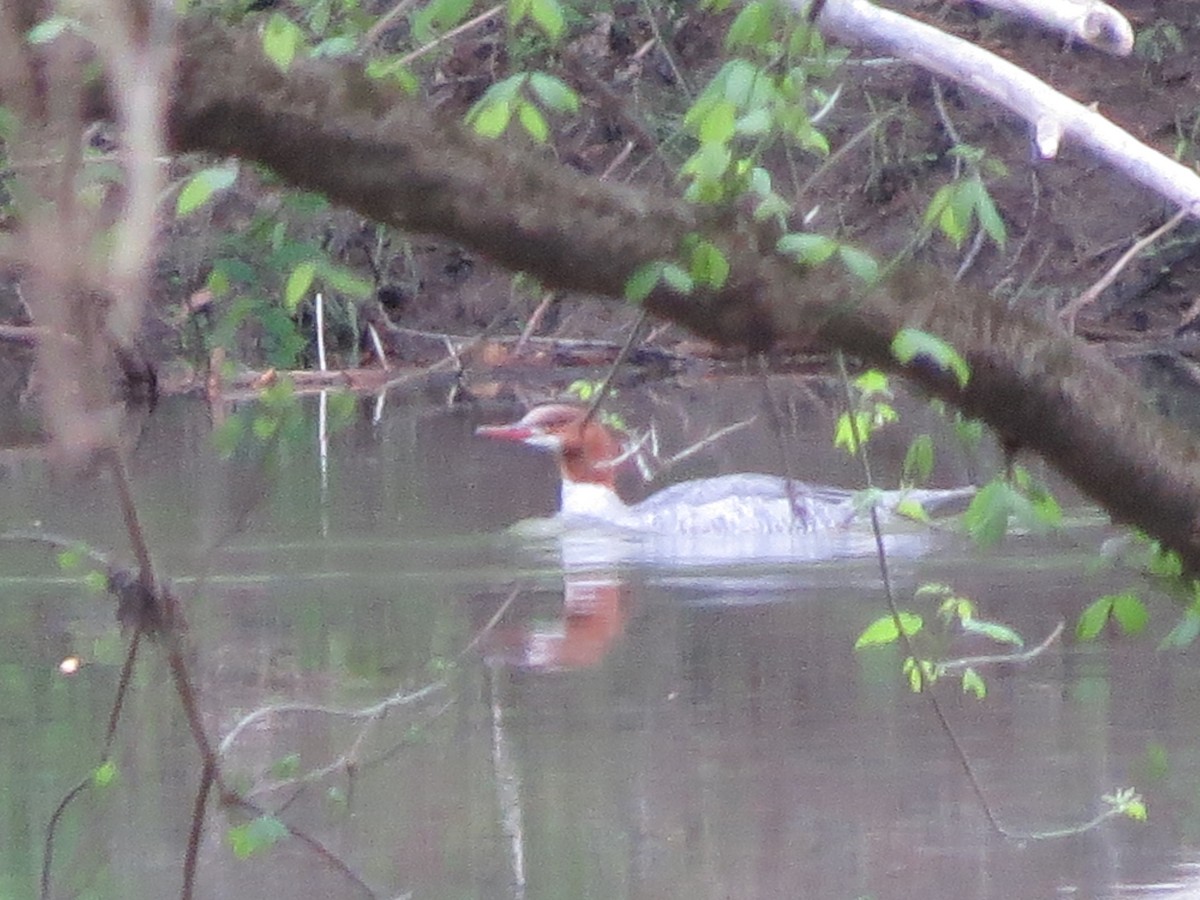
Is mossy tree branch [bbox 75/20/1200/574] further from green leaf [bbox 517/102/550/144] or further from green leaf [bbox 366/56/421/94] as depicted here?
green leaf [bbox 517/102/550/144]

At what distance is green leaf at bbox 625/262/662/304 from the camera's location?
2291mm

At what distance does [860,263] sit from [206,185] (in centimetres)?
70

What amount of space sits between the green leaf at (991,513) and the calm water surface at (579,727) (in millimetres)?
275

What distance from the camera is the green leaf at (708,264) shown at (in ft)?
7.55

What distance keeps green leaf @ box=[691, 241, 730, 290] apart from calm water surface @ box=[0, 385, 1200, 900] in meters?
0.62

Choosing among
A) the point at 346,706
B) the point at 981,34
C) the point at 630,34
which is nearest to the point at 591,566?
the point at 630,34

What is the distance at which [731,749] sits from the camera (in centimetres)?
533

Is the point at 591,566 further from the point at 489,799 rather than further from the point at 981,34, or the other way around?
the point at 981,34

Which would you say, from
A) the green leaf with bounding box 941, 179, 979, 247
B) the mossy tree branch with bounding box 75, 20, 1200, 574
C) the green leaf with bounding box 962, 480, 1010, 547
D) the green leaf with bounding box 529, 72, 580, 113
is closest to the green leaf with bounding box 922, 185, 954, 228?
the green leaf with bounding box 941, 179, 979, 247

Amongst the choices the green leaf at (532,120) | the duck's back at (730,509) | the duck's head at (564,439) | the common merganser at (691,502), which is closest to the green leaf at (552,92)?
the green leaf at (532,120)

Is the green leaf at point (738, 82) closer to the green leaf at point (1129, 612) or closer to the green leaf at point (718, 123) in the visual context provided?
the green leaf at point (718, 123)

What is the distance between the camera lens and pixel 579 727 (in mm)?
5641

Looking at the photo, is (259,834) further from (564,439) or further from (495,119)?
(564,439)

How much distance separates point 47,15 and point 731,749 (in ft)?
11.2
